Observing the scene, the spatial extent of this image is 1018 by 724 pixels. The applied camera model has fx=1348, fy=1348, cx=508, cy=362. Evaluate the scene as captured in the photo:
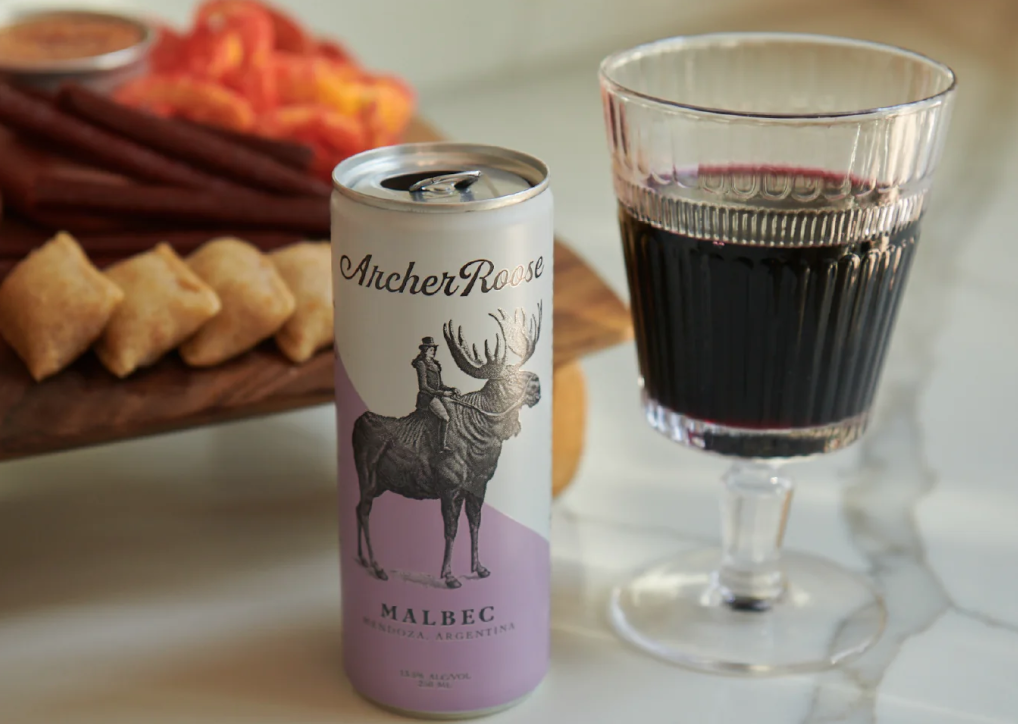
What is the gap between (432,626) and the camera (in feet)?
2.05

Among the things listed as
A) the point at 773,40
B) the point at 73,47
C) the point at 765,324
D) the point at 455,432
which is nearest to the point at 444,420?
the point at 455,432

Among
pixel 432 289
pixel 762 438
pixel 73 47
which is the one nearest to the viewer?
pixel 432 289

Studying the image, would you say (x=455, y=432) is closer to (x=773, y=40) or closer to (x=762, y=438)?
(x=762, y=438)

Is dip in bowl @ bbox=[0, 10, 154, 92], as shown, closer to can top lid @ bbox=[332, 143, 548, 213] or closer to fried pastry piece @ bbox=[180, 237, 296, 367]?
fried pastry piece @ bbox=[180, 237, 296, 367]

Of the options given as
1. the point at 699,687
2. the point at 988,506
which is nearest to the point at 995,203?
the point at 988,506

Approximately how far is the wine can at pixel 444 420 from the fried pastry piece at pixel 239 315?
0.47ft

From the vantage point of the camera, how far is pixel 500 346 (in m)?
0.59

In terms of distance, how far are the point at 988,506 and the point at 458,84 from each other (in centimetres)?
101

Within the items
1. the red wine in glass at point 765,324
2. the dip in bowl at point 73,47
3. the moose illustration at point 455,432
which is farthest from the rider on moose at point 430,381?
the dip in bowl at point 73,47

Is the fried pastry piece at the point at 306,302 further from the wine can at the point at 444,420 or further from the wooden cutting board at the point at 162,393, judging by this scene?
the wine can at the point at 444,420

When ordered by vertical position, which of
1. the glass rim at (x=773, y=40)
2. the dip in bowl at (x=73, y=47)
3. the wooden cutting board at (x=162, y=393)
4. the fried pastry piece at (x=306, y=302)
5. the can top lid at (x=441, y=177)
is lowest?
the wooden cutting board at (x=162, y=393)

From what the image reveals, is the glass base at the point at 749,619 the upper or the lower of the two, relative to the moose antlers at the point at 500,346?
lower

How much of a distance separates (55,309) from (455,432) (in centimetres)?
26

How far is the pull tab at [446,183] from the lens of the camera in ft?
1.91
